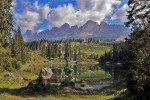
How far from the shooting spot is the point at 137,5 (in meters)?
43.3

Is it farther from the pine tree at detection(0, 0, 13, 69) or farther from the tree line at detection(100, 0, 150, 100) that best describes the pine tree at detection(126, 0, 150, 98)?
the pine tree at detection(0, 0, 13, 69)

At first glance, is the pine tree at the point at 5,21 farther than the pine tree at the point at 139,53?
Yes

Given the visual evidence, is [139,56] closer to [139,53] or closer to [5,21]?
[139,53]

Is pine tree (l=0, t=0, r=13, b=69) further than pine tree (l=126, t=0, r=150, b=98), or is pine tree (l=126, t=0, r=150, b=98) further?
pine tree (l=0, t=0, r=13, b=69)

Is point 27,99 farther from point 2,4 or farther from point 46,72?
point 46,72

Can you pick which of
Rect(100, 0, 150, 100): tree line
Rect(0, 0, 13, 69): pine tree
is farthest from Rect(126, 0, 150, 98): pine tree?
Rect(0, 0, 13, 69): pine tree

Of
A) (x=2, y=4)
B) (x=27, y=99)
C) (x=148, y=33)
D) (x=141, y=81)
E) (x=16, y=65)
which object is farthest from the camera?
(x=16, y=65)

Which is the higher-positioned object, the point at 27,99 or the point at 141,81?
the point at 141,81

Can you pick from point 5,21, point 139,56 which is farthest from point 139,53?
point 5,21

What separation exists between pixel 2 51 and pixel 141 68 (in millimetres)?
30988

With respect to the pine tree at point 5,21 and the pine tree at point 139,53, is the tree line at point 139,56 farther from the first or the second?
the pine tree at point 5,21

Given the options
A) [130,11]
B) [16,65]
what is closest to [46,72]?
[16,65]

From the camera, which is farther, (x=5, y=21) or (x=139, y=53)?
(x=5, y=21)

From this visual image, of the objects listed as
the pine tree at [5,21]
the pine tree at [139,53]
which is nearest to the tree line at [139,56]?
the pine tree at [139,53]
